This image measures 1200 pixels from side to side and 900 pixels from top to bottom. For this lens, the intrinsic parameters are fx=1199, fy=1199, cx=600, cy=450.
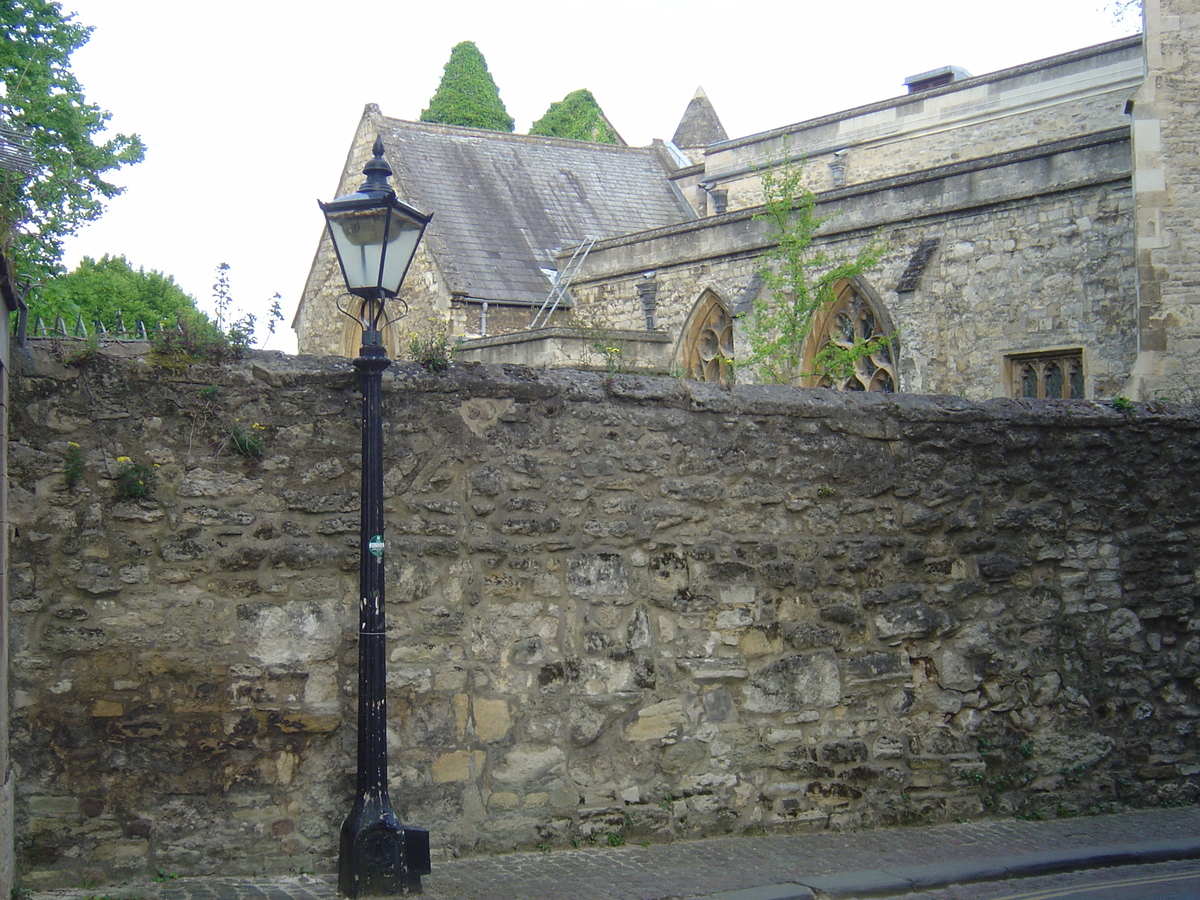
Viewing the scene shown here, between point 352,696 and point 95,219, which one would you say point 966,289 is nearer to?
point 352,696

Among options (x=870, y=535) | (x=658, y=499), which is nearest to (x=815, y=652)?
(x=870, y=535)

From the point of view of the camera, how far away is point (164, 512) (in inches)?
226

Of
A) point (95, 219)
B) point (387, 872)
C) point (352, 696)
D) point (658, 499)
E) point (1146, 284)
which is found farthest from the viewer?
point (95, 219)

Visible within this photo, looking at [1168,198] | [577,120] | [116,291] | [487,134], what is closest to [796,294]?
[1168,198]

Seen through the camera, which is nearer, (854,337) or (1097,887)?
(1097,887)

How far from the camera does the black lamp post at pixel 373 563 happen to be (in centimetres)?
550

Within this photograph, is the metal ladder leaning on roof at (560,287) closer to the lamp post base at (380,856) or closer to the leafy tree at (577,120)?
the lamp post base at (380,856)

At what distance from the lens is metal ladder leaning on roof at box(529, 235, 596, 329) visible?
23.6 metres

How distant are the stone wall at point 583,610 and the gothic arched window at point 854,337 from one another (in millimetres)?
9203

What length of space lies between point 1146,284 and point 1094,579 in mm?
6806

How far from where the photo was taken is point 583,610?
6.53 metres

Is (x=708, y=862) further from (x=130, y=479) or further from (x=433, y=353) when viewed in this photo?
→ (x=130, y=479)

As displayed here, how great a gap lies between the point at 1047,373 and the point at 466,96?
111 ft

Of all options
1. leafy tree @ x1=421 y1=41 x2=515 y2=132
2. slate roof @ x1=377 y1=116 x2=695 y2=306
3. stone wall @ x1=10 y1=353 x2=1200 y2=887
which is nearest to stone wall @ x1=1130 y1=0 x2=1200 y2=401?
stone wall @ x1=10 y1=353 x2=1200 y2=887
